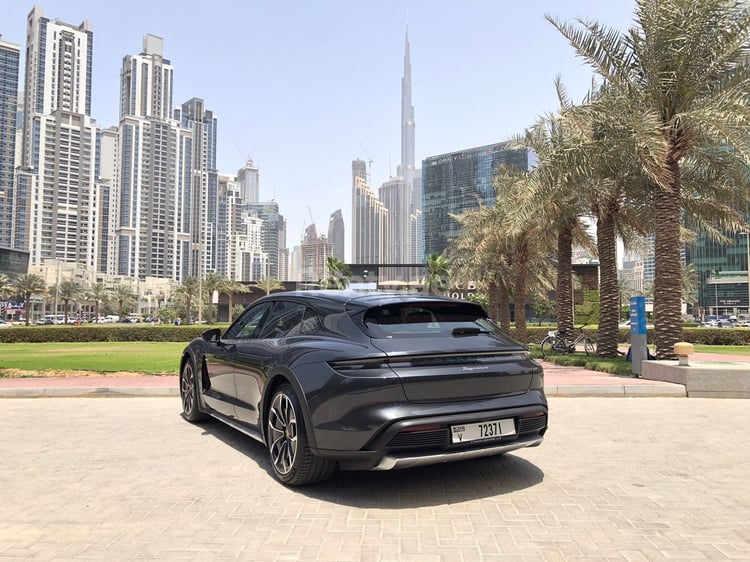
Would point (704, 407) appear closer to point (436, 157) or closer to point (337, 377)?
point (337, 377)

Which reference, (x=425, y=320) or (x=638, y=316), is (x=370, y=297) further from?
(x=638, y=316)

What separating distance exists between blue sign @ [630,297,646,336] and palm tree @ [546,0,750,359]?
97 centimetres

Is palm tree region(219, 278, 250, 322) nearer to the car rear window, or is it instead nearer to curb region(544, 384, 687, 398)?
curb region(544, 384, 687, 398)

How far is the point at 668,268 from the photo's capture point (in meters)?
13.4

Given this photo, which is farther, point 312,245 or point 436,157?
point 312,245

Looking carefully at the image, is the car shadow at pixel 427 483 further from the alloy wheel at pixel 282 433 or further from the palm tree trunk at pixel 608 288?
the palm tree trunk at pixel 608 288

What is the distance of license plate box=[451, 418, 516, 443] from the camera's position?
12.9 feet

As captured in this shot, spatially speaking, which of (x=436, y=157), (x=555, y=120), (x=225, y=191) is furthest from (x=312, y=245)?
(x=555, y=120)

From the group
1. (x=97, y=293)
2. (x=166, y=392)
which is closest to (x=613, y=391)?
(x=166, y=392)

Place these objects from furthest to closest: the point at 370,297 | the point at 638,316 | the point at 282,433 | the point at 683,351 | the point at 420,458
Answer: the point at 638,316
the point at 683,351
the point at 370,297
the point at 282,433
the point at 420,458

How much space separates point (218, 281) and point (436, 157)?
227 ft

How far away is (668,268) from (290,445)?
39.4 feet

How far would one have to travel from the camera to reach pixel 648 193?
16.4 m

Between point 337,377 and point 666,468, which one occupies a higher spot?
point 337,377
